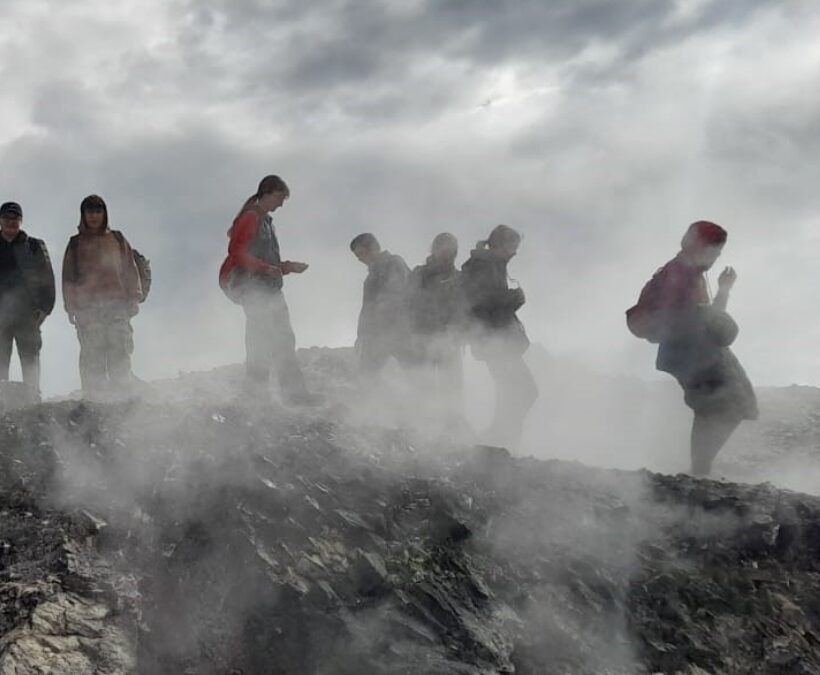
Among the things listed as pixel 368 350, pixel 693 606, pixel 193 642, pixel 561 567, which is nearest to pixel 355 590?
pixel 193 642

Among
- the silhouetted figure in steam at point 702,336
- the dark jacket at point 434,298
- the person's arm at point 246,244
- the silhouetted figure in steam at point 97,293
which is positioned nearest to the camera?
the silhouetted figure in steam at point 702,336

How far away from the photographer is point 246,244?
738cm

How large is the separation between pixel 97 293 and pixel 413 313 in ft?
10.1

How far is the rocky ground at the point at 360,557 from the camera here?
439 cm

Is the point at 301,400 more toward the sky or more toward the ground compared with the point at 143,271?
more toward the ground

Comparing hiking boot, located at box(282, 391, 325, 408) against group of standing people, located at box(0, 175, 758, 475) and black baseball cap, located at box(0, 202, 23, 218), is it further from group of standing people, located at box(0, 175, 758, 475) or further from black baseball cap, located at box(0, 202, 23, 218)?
black baseball cap, located at box(0, 202, 23, 218)

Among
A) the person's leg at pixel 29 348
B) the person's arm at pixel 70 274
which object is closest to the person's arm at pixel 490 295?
the person's arm at pixel 70 274

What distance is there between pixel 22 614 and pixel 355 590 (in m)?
1.74

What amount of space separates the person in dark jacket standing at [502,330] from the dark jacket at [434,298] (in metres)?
0.25

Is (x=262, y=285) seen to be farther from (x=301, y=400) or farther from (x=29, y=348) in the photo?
(x=29, y=348)

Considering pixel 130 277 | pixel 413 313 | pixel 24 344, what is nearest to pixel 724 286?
pixel 413 313

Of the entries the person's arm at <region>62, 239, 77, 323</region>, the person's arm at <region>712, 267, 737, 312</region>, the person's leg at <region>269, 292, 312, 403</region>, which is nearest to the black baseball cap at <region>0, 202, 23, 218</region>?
the person's arm at <region>62, 239, 77, 323</region>

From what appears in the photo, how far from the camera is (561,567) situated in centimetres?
527

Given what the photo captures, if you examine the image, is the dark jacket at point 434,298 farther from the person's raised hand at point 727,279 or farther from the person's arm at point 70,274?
the person's arm at point 70,274
